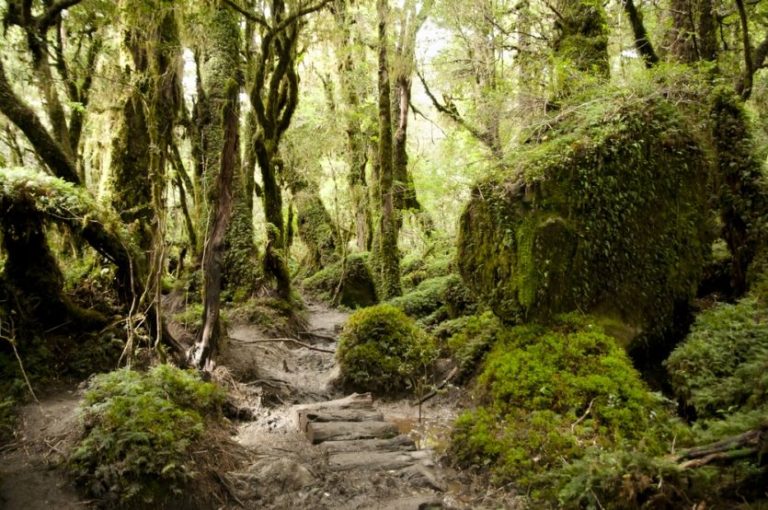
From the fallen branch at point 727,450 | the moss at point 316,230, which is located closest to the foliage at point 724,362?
the fallen branch at point 727,450

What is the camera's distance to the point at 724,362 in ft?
17.8

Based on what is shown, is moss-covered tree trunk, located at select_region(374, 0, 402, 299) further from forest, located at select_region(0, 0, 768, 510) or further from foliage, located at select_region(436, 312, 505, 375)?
foliage, located at select_region(436, 312, 505, 375)

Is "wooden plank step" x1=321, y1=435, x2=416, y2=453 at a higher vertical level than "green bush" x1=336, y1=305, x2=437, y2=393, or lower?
lower

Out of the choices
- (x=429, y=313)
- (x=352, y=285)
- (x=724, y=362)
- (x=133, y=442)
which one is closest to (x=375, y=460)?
(x=133, y=442)

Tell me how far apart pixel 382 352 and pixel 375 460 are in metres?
2.99

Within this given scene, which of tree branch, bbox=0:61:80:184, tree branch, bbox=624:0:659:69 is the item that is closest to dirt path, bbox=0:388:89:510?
tree branch, bbox=0:61:80:184

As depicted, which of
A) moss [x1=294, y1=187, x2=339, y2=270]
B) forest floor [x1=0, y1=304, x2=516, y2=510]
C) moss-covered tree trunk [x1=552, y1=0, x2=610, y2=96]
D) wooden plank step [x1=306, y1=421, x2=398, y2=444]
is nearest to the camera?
forest floor [x1=0, y1=304, x2=516, y2=510]

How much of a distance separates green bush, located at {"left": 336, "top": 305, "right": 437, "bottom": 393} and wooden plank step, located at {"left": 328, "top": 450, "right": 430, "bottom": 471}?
237 centimetres

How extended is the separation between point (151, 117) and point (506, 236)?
5530 millimetres

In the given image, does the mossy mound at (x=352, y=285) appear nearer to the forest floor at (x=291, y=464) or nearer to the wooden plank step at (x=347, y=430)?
the forest floor at (x=291, y=464)

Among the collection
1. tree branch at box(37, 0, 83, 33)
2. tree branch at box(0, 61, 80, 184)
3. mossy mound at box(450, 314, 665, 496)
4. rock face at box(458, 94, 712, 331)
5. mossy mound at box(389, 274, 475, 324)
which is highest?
tree branch at box(37, 0, 83, 33)

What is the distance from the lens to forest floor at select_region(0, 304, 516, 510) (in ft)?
13.6

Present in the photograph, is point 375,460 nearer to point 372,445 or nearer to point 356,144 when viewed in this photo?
point 372,445

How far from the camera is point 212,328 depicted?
24.3 ft
